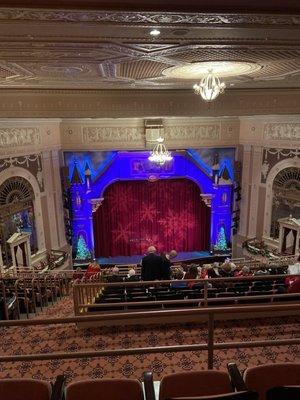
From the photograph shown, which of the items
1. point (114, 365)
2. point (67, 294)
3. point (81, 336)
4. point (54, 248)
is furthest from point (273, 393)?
point (54, 248)

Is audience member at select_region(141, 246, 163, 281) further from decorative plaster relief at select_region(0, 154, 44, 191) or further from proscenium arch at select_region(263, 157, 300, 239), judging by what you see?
proscenium arch at select_region(263, 157, 300, 239)

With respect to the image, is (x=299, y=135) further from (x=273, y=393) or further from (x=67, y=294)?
(x=273, y=393)

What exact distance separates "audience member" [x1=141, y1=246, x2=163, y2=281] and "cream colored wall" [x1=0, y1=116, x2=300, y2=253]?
612 centimetres

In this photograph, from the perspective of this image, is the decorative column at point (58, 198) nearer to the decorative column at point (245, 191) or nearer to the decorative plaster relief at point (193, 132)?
the decorative plaster relief at point (193, 132)

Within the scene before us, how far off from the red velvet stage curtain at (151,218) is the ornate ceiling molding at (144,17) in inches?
422

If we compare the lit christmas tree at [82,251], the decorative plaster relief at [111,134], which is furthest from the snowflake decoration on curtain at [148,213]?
the decorative plaster relief at [111,134]

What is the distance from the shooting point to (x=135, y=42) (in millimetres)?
3578

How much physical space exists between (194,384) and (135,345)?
2436 millimetres

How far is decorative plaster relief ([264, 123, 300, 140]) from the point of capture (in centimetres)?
1067

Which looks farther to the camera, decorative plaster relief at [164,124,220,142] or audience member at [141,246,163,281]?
decorative plaster relief at [164,124,220,142]

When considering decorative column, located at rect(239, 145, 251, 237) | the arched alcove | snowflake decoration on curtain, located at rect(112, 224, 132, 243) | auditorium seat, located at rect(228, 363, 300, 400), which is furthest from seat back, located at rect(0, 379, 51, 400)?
snowflake decoration on curtain, located at rect(112, 224, 132, 243)

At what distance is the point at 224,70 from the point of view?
592cm

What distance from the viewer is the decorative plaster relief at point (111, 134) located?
11953 millimetres

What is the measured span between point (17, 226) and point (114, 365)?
7.57m
